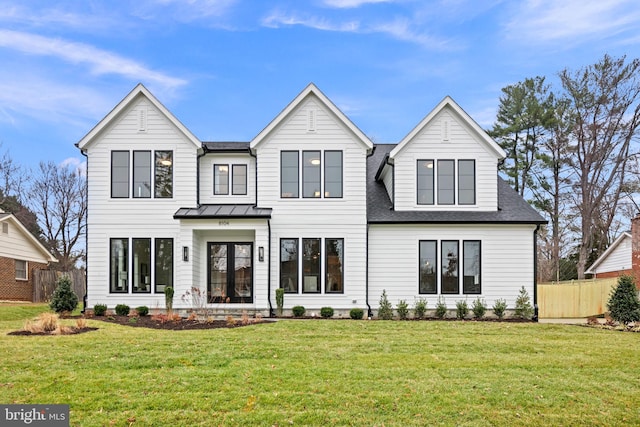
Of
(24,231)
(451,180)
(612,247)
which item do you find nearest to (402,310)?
(451,180)

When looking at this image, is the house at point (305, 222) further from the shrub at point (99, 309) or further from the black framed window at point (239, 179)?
the black framed window at point (239, 179)

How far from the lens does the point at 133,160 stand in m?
17.5

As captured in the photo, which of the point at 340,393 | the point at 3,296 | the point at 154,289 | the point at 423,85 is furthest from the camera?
the point at 423,85

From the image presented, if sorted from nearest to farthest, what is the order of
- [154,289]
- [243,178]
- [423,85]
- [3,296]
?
[154,289], [243,178], [3,296], [423,85]

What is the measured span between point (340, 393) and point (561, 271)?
1382 inches

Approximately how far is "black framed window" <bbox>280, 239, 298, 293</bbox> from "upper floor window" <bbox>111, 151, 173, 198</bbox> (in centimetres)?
446

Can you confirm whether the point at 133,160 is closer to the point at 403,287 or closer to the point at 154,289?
the point at 154,289

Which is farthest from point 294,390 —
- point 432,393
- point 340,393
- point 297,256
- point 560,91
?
point 560,91

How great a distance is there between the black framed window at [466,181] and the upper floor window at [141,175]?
10.3 meters

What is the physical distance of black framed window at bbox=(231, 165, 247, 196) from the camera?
18297 millimetres

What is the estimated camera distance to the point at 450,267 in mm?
17391

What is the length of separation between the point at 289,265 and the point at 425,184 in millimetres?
5665

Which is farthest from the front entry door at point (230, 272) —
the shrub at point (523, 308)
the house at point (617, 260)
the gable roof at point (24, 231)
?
the house at point (617, 260)

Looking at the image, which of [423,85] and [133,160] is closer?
[133,160]
